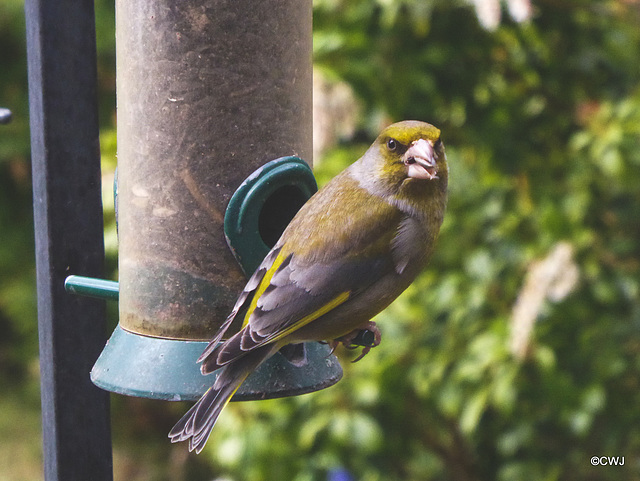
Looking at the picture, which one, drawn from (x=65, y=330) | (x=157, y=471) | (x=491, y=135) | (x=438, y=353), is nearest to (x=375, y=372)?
(x=438, y=353)

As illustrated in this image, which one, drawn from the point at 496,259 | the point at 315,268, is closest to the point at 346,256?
the point at 315,268

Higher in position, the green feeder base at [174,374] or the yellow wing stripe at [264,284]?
the yellow wing stripe at [264,284]

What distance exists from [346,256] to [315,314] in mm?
191

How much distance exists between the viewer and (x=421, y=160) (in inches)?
103

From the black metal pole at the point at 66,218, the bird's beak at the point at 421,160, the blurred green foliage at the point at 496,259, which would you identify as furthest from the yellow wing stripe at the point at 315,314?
the blurred green foliage at the point at 496,259

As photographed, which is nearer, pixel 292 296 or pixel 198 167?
pixel 292 296

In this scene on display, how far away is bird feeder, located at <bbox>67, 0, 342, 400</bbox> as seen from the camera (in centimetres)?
269

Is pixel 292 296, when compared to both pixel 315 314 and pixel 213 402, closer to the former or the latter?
pixel 315 314

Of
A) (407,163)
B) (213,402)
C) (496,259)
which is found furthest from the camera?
(496,259)

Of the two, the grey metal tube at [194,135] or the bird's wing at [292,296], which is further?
the grey metal tube at [194,135]

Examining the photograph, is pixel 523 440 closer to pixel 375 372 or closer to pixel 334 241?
pixel 375 372

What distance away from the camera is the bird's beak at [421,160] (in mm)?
2611

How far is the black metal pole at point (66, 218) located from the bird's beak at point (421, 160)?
2.97ft

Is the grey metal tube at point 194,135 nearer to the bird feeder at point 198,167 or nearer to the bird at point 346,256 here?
the bird feeder at point 198,167
